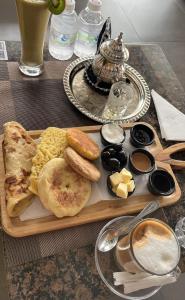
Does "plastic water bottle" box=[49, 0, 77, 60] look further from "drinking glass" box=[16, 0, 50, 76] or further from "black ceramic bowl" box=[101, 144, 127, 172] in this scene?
"black ceramic bowl" box=[101, 144, 127, 172]

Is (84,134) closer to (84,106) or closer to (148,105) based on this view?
(84,106)

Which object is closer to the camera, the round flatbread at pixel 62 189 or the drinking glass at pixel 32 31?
Result: the round flatbread at pixel 62 189

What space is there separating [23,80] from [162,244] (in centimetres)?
61

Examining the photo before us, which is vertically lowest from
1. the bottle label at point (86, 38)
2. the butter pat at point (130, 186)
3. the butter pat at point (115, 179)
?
the butter pat at point (130, 186)

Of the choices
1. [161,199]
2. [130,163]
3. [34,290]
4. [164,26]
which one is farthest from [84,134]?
[164,26]

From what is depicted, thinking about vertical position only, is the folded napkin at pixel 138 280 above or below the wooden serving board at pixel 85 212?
below

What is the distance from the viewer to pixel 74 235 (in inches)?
28.4

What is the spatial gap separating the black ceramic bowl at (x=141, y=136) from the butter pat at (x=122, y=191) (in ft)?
0.52

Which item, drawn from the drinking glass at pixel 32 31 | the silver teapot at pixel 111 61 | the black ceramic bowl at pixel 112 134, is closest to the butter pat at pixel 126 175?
the black ceramic bowl at pixel 112 134

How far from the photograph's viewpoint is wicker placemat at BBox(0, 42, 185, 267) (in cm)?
68

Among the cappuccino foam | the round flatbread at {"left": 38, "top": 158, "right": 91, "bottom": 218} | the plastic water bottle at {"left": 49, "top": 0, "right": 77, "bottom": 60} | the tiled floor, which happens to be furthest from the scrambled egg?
the tiled floor

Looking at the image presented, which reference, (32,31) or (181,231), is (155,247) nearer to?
(181,231)

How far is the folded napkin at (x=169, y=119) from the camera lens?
0.98 meters

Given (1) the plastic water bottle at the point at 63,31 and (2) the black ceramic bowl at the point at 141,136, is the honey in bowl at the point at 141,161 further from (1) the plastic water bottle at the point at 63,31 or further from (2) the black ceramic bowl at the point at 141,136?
(1) the plastic water bottle at the point at 63,31
